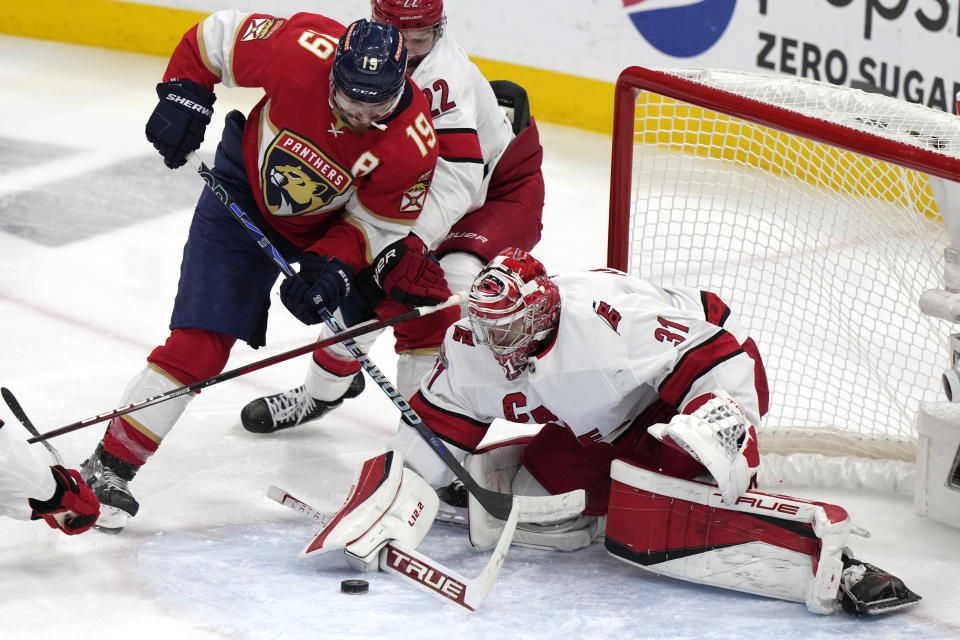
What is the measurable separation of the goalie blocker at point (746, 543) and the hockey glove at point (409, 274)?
569 millimetres

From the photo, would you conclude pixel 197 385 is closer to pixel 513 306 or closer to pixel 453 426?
pixel 453 426

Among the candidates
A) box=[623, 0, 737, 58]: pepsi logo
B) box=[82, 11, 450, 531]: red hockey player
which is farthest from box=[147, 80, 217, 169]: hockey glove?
box=[623, 0, 737, 58]: pepsi logo

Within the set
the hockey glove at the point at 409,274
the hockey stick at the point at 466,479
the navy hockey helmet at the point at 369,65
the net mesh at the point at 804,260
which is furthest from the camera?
the net mesh at the point at 804,260

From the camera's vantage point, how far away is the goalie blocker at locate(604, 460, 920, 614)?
109 inches

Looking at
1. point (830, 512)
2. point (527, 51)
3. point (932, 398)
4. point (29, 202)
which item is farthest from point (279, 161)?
point (527, 51)

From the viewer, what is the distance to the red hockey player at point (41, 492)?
2723 millimetres

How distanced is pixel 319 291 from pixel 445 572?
2.09 ft

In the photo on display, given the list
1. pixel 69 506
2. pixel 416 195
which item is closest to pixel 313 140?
pixel 416 195

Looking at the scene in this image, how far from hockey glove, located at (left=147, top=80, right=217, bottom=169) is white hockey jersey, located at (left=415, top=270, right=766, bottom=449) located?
734mm

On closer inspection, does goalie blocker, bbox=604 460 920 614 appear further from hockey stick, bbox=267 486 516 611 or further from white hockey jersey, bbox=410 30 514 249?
white hockey jersey, bbox=410 30 514 249

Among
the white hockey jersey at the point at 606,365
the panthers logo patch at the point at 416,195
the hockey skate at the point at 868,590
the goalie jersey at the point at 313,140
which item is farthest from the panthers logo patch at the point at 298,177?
the hockey skate at the point at 868,590

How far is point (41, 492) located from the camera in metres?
2.79

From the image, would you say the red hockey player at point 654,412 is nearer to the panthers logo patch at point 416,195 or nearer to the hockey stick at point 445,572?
the hockey stick at point 445,572

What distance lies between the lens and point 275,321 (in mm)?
4461
